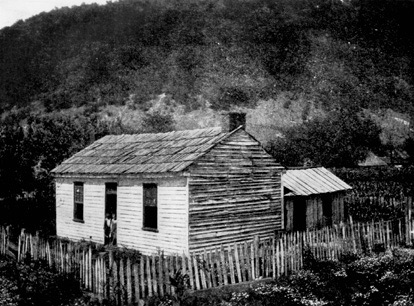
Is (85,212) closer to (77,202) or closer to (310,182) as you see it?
(77,202)

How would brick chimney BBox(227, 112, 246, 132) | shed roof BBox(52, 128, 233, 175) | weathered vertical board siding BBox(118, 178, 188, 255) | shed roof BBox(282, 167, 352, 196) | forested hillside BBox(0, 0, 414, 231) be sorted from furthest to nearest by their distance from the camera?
forested hillside BBox(0, 0, 414, 231) < shed roof BBox(282, 167, 352, 196) < brick chimney BBox(227, 112, 246, 132) < shed roof BBox(52, 128, 233, 175) < weathered vertical board siding BBox(118, 178, 188, 255)

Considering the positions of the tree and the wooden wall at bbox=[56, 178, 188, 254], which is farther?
the tree

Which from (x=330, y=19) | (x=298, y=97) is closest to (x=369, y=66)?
(x=330, y=19)

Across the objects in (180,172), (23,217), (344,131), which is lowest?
(23,217)

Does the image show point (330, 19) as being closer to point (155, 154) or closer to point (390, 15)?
point (390, 15)

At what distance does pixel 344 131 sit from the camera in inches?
1980

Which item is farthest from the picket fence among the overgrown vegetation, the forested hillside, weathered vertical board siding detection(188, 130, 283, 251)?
the forested hillside

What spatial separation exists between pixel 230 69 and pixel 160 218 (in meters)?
60.3

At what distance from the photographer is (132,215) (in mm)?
17359

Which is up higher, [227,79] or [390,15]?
[390,15]

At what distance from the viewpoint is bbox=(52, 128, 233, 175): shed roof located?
16.1 metres

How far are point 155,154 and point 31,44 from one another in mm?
72417

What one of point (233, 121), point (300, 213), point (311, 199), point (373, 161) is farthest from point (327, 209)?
point (373, 161)

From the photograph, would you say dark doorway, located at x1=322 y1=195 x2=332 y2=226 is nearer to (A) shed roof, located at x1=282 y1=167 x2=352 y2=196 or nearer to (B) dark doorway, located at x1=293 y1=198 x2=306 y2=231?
(A) shed roof, located at x1=282 y1=167 x2=352 y2=196
